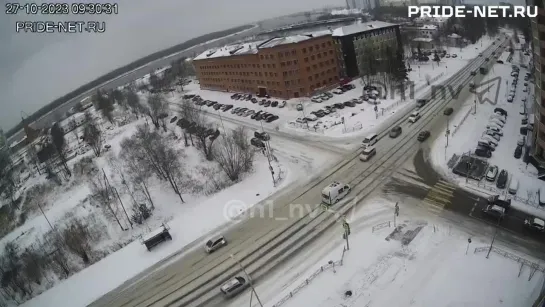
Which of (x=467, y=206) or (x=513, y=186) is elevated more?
(x=467, y=206)

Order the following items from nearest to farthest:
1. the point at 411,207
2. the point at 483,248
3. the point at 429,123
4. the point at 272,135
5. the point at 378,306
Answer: the point at 378,306 < the point at 483,248 < the point at 411,207 < the point at 429,123 < the point at 272,135

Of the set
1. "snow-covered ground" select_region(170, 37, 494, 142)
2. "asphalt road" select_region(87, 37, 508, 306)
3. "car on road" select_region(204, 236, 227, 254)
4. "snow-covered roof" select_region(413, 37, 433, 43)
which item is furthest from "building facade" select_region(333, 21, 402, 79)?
"car on road" select_region(204, 236, 227, 254)

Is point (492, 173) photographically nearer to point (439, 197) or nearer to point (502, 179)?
point (502, 179)

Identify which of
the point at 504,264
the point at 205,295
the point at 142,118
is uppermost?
the point at 142,118

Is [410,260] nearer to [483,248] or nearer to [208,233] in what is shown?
[483,248]

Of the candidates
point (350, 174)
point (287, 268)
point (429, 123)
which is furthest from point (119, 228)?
point (429, 123)

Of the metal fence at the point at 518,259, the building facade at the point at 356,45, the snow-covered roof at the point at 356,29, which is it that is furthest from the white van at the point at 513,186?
the snow-covered roof at the point at 356,29

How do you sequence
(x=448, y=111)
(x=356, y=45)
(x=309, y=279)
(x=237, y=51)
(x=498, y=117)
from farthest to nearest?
(x=237, y=51)
(x=356, y=45)
(x=448, y=111)
(x=498, y=117)
(x=309, y=279)

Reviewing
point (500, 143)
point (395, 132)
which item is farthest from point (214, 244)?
point (500, 143)
